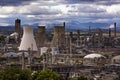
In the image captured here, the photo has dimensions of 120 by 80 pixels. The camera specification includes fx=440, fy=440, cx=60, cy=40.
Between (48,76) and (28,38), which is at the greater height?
(28,38)

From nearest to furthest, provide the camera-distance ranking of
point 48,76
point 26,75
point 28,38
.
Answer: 1. point 48,76
2. point 26,75
3. point 28,38

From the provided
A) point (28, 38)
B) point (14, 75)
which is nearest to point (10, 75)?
point (14, 75)

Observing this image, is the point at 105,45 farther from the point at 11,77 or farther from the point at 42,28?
the point at 11,77

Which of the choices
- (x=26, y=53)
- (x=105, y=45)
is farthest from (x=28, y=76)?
(x=105, y=45)

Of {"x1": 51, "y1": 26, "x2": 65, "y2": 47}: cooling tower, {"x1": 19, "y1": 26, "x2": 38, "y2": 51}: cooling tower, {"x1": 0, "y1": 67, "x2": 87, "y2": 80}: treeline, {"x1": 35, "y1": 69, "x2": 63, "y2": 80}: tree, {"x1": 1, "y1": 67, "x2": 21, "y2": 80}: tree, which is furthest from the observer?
{"x1": 51, "y1": 26, "x2": 65, "y2": 47}: cooling tower

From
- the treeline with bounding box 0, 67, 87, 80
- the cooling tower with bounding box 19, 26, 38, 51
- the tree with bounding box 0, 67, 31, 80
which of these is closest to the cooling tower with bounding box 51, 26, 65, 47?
the cooling tower with bounding box 19, 26, 38, 51

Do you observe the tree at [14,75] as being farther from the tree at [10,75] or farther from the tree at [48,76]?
the tree at [48,76]

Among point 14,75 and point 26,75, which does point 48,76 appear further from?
point 14,75

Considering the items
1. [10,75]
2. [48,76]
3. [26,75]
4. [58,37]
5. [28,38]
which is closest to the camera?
[48,76]

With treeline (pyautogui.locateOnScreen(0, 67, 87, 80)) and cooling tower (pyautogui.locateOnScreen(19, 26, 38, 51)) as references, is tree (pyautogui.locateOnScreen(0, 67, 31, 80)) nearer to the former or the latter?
treeline (pyautogui.locateOnScreen(0, 67, 87, 80))

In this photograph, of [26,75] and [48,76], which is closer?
[48,76]

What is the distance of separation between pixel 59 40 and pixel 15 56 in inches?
714

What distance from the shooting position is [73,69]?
58.1m

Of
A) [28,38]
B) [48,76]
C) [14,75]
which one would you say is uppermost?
[28,38]
